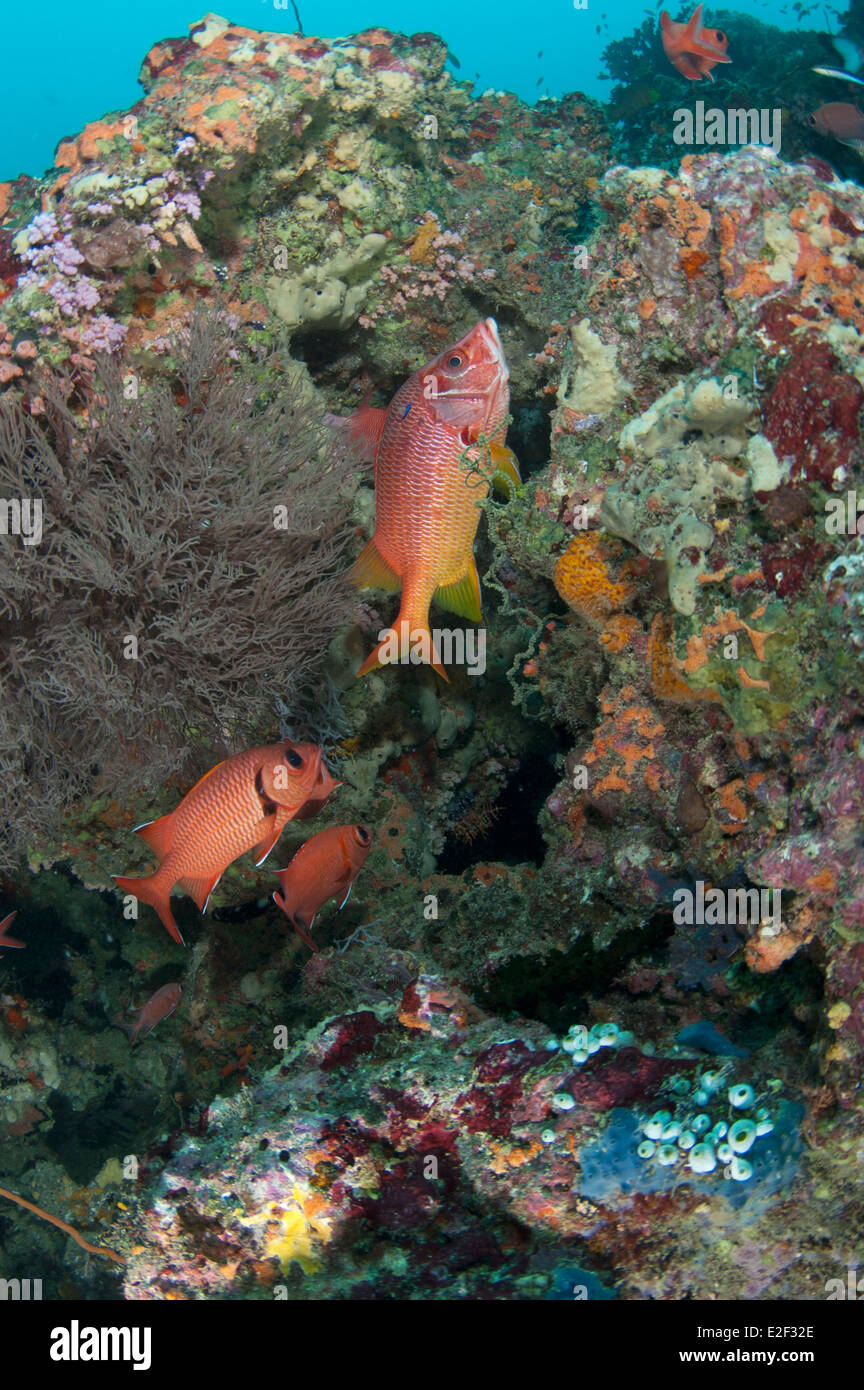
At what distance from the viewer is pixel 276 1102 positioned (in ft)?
9.54

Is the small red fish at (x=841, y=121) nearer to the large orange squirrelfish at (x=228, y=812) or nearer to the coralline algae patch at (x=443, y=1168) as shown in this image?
the large orange squirrelfish at (x=228, y=812)

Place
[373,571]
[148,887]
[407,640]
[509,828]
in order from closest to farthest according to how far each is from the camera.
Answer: [148,887] → [407,640] → [373,571] → [509,828]

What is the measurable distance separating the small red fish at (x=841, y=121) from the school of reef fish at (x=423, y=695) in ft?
13.8

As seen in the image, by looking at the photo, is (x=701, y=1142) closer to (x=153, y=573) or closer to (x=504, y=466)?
(x=504, y=466)

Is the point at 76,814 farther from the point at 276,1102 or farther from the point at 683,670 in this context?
the point at 683,670

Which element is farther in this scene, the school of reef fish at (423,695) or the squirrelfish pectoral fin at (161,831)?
the squirrelfish pectoral fin at (161,831)

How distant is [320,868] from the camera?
332cm

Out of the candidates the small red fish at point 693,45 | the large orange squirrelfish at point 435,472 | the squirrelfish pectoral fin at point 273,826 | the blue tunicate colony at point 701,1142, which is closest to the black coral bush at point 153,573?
the large orange squirrelfish at point 435,472

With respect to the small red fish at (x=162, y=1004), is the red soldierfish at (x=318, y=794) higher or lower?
higher

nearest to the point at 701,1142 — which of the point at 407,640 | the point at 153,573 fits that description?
the point at 407,640

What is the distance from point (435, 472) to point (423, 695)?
162 centimetres

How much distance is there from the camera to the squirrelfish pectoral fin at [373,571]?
3586 mm

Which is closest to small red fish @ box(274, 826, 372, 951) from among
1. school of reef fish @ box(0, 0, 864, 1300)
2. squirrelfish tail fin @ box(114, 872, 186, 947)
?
school of reef fish @ box(0, 0, 864, 1300)
